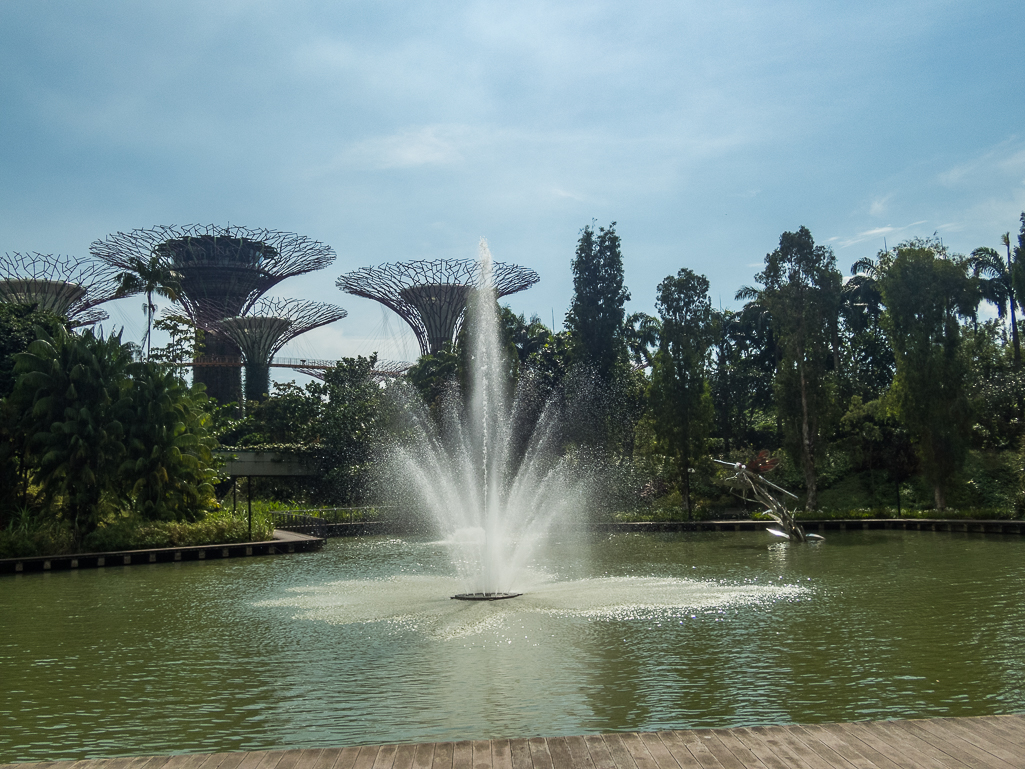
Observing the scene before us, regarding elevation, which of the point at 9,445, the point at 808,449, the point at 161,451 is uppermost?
the point at 9,445


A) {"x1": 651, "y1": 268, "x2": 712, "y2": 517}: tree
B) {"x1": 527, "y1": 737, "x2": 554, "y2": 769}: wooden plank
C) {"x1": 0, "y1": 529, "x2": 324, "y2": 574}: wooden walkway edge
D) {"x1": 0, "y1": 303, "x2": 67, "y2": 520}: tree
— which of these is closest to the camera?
{"x1": 527, "y1": 737, "x2": 554, "y2": 769}: wooden plank

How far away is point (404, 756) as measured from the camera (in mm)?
5355

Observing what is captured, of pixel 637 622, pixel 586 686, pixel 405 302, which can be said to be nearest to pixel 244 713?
pixel 586 686

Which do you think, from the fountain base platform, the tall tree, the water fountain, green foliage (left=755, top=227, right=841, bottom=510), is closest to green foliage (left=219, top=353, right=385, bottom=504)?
the water fountain

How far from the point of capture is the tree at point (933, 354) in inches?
1197

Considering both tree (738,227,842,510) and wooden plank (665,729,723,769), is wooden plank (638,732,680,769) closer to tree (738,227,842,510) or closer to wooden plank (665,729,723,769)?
wooden plank (665,729,723,769)

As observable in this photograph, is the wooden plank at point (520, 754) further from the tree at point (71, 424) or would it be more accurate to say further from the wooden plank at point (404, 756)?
the tree at point (71, 424)

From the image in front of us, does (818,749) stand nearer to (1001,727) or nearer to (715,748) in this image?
(715,748)

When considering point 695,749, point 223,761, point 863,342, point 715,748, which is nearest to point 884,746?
point 715,748

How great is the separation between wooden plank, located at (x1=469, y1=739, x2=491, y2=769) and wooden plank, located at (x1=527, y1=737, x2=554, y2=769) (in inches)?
11.1

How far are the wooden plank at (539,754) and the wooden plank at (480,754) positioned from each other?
0.93 feet

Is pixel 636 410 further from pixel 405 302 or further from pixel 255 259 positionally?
pixel 255 259

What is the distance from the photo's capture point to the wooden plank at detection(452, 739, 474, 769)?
5.16 m

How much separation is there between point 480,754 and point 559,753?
1.71ft
